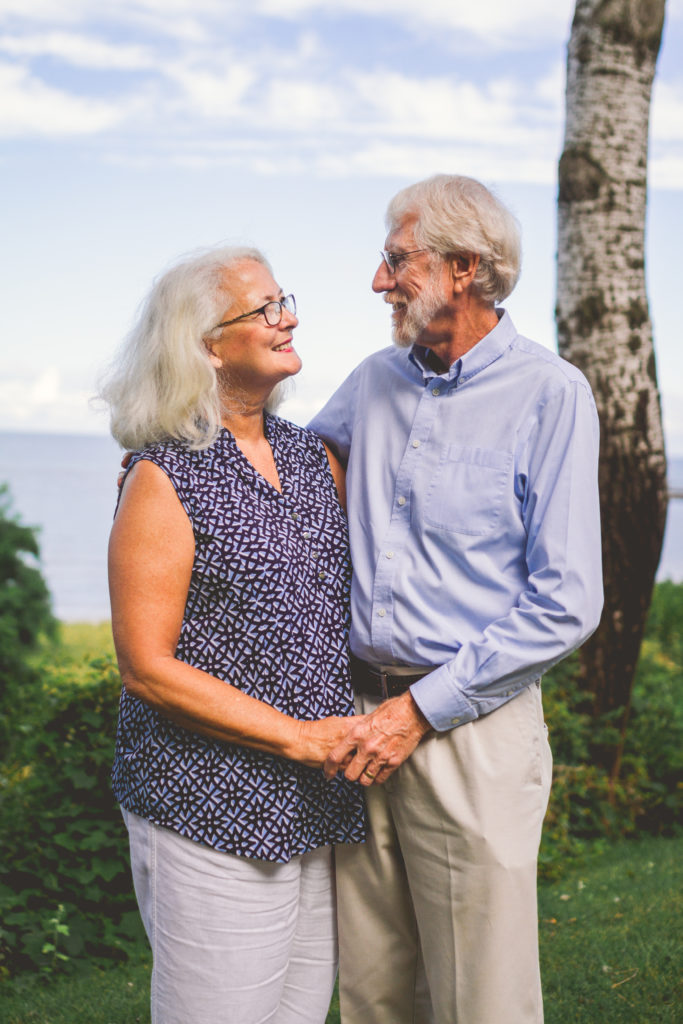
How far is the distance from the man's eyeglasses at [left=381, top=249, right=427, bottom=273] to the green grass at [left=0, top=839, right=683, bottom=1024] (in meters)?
2.41

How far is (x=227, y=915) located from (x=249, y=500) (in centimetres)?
94

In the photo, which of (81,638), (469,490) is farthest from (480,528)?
(81,638)

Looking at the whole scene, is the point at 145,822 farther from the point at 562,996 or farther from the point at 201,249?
the point at 562,996

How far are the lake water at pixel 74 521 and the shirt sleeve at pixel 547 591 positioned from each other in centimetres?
515

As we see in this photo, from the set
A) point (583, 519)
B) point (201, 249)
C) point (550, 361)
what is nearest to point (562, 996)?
point (583, 519)

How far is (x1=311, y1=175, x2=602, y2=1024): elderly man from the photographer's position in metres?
2.27

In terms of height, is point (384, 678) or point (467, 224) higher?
point (467, 224)

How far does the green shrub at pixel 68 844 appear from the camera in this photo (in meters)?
3.76

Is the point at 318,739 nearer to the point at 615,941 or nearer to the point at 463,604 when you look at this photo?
the point at 463,604

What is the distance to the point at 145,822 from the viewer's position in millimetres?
2312

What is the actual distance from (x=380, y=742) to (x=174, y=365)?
100cm

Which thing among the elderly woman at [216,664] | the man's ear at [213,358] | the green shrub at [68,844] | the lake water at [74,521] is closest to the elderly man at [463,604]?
the elderly woman at [216,664]

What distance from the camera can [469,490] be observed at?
2371 mm

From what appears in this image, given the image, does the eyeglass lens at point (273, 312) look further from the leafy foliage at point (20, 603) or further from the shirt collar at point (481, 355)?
the leafy foliage at point (20, 603)
